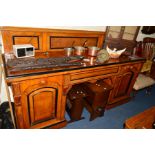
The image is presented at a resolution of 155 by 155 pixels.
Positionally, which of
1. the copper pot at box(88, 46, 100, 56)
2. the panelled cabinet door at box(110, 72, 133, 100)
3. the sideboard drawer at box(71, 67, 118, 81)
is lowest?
the panelled cabinet door at box(110, 72, 133, 100)

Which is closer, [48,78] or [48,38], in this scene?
[48,78]

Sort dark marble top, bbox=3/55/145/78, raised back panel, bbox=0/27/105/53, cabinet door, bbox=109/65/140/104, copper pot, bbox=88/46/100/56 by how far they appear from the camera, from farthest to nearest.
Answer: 1. cabinet door, bbox=109/65/140/104
2. copper pot, bbox=88/46/100/56
3. raised back panel, bbox=0/27/105/53
4. dark marble top, bbox=3/55/145/78

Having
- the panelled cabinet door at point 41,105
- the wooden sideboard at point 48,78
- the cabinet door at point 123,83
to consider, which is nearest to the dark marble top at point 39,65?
the wooden sideboard at point 48,78

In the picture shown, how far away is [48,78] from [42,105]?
37cm

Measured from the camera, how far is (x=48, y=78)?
1.40 metres

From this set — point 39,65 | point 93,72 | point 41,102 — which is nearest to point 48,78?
point 39,65

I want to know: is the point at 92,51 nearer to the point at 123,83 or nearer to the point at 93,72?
the point at 93,72

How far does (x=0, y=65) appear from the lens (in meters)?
1.40

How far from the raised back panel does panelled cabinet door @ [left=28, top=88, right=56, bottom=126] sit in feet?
1.98

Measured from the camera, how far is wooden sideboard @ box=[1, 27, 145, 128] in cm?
131

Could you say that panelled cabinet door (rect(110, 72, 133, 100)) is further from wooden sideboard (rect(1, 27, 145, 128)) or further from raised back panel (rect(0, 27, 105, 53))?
raised back panel (rect(0, 27, 105, 53))

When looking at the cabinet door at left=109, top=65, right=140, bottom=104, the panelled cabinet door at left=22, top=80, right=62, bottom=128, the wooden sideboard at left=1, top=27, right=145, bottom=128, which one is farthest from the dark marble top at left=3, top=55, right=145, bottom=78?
the cabinet door at left=109, top=65, right=140, bottom=104
